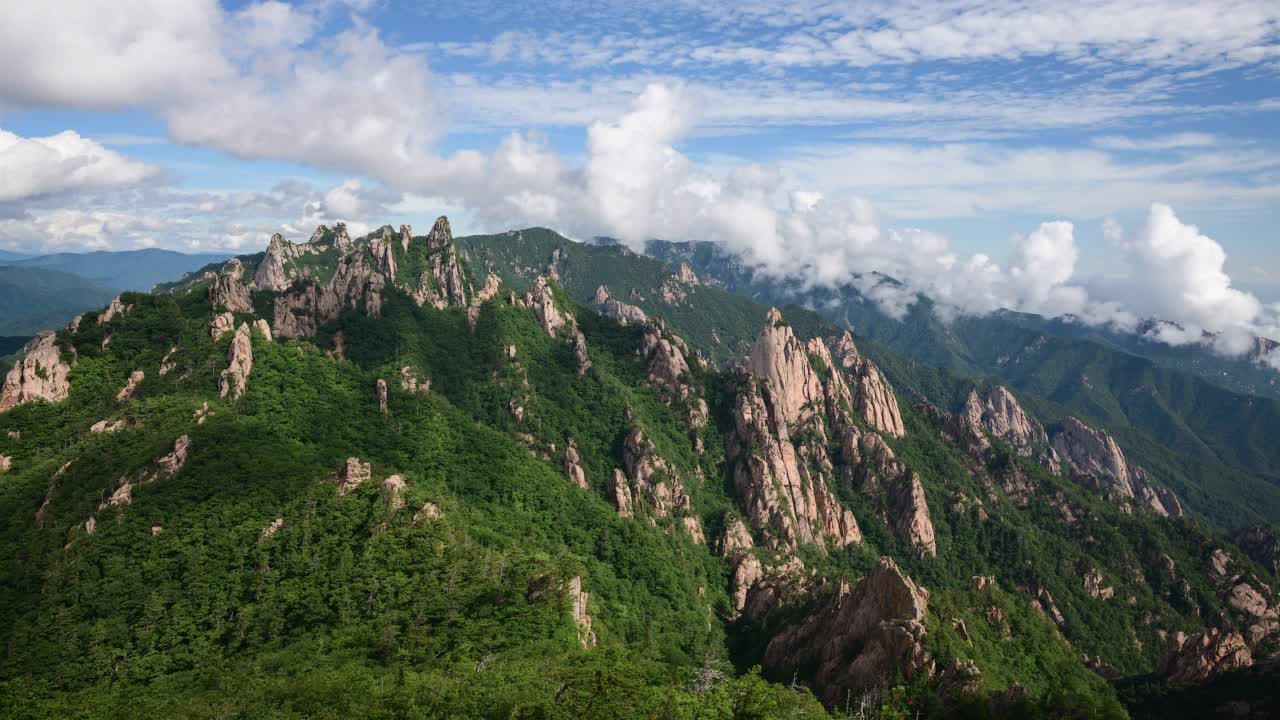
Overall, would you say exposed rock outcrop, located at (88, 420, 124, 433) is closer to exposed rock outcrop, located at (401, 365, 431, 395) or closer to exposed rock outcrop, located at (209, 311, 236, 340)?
exposed rock outcrop, located at (209, 311, 236, 340)

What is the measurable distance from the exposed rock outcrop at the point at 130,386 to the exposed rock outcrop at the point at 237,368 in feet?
45.9

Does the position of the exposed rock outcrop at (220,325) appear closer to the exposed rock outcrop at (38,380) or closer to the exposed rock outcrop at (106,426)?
the exposed rock outcrop at (38,380)

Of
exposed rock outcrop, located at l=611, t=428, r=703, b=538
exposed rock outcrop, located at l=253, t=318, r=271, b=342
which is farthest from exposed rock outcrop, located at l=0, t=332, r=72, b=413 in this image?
exposed rock outcrop, located at l=611, t=428, r=703, b=538

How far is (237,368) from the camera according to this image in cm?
13462

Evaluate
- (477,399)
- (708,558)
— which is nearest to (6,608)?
(477,399)

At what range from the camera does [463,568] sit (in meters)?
100

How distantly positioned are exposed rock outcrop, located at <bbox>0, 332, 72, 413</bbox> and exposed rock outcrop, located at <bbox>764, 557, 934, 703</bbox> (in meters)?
127

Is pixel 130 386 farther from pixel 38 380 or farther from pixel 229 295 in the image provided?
pixel 229 295

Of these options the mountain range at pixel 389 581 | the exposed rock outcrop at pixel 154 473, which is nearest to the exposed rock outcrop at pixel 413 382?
the mountain range at pixel 389 581

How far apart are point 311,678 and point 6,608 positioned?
45.1m

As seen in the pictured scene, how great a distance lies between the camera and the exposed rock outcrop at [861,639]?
96000mm

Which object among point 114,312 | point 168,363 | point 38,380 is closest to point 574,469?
point 168,363

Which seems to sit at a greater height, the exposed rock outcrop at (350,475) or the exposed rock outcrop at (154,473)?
the exposed rock outcrop at (154,473)

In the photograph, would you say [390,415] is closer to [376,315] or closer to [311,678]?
[376,315]
